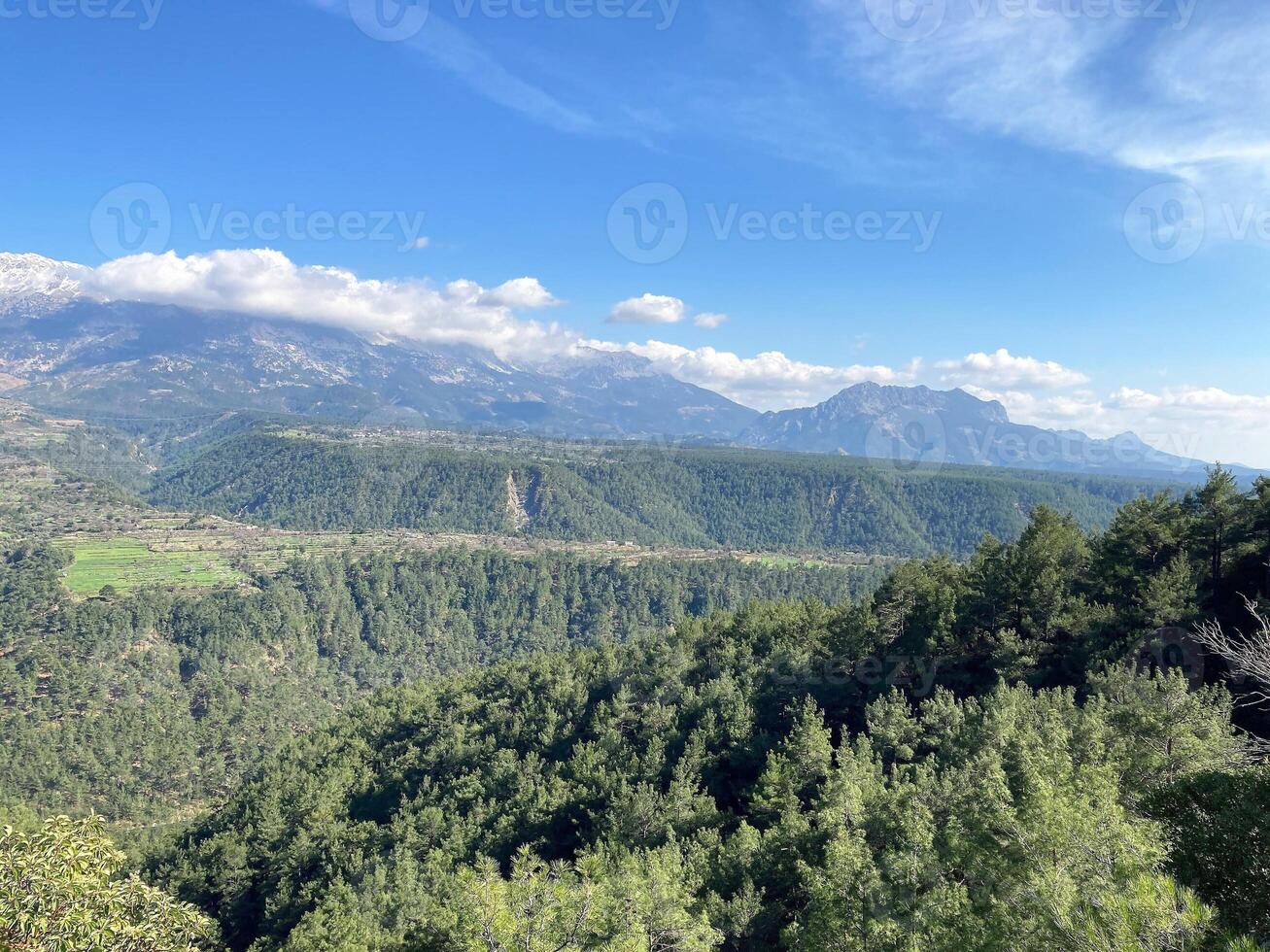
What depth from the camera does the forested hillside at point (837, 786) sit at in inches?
664

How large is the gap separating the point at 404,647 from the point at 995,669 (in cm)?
18550

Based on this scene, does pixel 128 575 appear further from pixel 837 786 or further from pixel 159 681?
pixel 837 786

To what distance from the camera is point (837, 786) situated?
32562 millimetres

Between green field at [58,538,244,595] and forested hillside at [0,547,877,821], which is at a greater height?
green field at [58,538,244,595]

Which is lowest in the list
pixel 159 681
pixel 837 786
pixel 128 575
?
pixel 159 681

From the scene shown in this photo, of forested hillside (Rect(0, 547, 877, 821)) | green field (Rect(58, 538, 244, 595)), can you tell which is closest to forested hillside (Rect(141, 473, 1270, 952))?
forested hillside (Rect(0, 547, 877, 821))

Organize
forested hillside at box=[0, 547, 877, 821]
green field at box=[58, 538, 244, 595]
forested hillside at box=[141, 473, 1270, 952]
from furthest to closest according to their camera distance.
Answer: green field at box=[58, 538, 244, 595], forested hillside at box=[0, 547, 877, 821], forested hillside at box=[141, 473, 1270, 952]

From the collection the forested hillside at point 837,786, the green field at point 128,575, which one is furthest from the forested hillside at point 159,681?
the forested hillside at point 837,786

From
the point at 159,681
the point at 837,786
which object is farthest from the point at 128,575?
the point at 837,786

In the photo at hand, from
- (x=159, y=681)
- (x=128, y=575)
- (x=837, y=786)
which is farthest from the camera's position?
(x=128, y=575)

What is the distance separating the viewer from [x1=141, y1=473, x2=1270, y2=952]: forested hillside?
16.9 m

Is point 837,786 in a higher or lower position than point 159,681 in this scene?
higher

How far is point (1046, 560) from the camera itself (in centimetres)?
4859

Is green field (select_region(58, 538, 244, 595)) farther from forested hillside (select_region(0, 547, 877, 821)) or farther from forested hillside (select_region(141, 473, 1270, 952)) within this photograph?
forested hillside (select_region(141, 473, 1270, 952))
